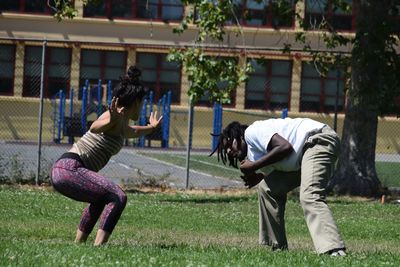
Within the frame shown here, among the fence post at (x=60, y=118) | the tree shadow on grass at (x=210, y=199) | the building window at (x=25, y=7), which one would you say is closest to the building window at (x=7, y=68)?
the fence post at (x=60, y=118)

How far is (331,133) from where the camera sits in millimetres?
9734

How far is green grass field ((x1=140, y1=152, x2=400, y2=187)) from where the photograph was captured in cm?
2473

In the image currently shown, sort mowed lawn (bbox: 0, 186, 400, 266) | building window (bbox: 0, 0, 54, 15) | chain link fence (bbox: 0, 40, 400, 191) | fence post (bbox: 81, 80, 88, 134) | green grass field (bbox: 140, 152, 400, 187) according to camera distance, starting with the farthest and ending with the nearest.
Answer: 1. building window (bbox: 0, 0, 54, 15)
2. green grass field (bbox: 140, 152, 400, 187)
3. fence post (bbox: 81, 80, 88, 134)
4. chain link fence (bbox: 0, 40, 400, 191)
5. mowed lawn (bbox: 0, 186, 400, 266)

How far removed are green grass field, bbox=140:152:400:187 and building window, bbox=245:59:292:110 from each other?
4.26 meters

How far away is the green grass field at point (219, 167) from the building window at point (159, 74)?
17.1 feet

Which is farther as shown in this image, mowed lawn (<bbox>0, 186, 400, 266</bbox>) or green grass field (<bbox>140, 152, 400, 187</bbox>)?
green grass field (<bbox>140, 152, 400, 187</bbox>)

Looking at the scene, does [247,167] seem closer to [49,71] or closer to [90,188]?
[90,188]

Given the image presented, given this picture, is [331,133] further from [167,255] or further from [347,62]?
Answer: [347,62]

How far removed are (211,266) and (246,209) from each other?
9388 mm

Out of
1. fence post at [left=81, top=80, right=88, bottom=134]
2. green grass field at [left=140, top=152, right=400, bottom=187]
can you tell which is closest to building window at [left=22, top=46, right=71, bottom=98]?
fence post at [left=81, top=80, right=88, bottom=134]

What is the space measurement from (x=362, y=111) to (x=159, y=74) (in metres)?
17.0

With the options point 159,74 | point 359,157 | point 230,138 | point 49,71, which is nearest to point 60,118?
point 49,71

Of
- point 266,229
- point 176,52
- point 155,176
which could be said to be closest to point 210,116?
point 155,176

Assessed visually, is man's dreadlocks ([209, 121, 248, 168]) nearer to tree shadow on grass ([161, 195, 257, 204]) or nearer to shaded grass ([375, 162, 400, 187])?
tree shadow on grass ([161, 195, 257, 204])
